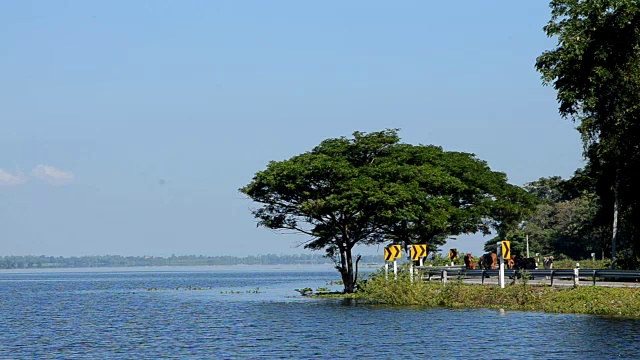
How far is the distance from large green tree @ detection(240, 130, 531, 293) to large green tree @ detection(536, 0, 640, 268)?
13.9 metres

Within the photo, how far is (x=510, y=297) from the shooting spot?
1900 inches

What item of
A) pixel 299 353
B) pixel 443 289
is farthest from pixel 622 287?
pixel 299 353

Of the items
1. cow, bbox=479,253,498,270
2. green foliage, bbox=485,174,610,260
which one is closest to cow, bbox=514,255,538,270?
cow, bbox=479,253,498,270

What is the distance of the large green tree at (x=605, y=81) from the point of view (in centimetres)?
5231

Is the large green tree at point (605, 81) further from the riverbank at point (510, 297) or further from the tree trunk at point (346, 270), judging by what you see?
the tree trunk at point (346, 270)

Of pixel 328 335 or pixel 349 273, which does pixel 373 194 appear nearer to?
pixel 349 273

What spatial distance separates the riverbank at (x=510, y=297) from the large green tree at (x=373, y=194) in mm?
7404

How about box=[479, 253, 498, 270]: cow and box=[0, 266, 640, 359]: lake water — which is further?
box=[479, 253, 498, 270]: cow

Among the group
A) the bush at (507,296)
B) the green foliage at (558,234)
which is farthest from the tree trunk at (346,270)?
the green foliage at (558,234)

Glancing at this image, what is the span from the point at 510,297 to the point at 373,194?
18601 millimetres

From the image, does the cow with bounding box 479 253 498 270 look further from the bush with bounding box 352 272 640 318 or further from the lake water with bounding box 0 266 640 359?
the lake water with bounding box 0 266 640 359

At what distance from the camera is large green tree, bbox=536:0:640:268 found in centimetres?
5231

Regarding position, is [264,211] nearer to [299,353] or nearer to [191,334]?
[191,334]

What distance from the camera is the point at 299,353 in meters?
33.4
